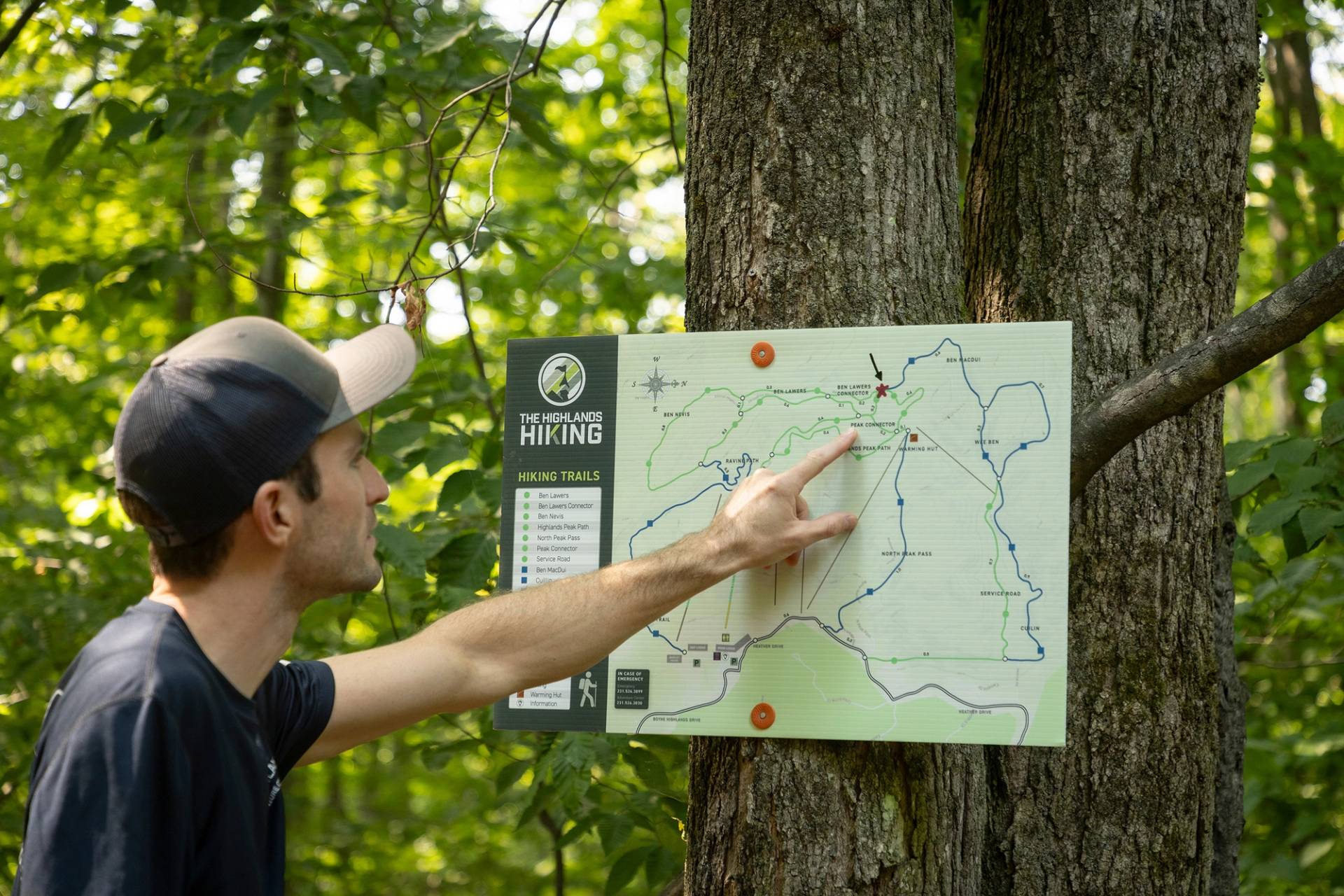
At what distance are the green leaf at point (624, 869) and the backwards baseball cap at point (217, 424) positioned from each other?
1729mm

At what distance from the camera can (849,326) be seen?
179 centimetres

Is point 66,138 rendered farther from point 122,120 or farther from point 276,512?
point 276,512

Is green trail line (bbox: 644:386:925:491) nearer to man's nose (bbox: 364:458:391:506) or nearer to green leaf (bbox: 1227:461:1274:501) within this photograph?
man's nose (bbox: 364:458:391:506)

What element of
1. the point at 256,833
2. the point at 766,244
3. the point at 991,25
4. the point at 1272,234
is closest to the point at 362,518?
the point at 256,833

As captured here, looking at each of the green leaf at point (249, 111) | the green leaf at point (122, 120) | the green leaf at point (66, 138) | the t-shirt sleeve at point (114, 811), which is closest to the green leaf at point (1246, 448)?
the t-shirt sleeve at point (114, 811)

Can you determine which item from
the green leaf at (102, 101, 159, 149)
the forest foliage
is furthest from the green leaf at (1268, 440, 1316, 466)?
the green leaf at (102, 101, 159, 149)

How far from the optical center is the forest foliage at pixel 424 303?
2928 mm

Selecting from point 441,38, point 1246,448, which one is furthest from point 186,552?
point 1246,448

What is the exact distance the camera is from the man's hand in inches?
66.7

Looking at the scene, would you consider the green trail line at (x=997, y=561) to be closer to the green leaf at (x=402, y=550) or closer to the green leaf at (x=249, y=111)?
the green leaf at (x=402, y=550)

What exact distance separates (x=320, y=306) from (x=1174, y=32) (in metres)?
7.67

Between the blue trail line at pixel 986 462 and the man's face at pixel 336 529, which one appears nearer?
the man's face at pixel 336 529

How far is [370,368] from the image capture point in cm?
160

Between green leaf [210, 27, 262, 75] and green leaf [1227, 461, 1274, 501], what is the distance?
9.41ft
